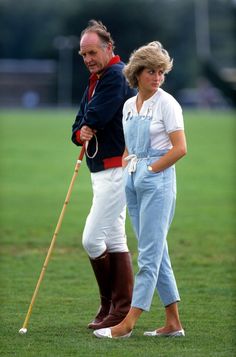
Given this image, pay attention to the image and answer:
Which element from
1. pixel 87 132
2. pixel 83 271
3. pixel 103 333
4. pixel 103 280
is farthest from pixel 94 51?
pixel 83 271

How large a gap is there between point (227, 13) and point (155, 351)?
359 feet

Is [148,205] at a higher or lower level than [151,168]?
lower

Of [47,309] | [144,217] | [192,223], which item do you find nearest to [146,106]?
[144,217]

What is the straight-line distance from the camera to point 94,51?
8.73 metres

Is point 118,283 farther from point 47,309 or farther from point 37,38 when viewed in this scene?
point 37,38

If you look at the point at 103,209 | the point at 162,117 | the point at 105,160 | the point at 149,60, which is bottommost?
the point at 103,209

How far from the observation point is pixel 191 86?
359 feet

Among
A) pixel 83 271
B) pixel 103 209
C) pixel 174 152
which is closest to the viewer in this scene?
pixel 174 152

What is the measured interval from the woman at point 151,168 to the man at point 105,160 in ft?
1.54

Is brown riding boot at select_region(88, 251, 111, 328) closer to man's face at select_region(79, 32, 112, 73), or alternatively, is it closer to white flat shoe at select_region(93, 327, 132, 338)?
white flat shoe at select_region(93, 327, 132, 338)

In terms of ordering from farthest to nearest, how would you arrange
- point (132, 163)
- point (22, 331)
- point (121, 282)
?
point (121, 282), point (22, 331), point (132, 163)

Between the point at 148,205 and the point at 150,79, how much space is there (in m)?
0.92

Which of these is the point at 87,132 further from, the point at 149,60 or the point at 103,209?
the point at 149,60

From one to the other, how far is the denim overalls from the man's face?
70cm
